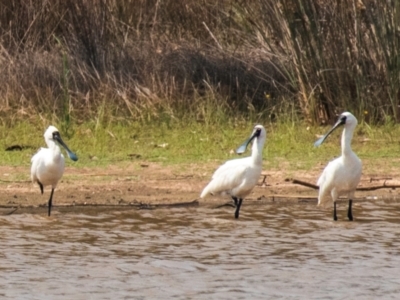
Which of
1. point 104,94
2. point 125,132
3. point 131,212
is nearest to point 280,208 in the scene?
point 131,212

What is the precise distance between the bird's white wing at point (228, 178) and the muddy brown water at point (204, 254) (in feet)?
0.69

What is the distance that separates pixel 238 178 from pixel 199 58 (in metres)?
4.75

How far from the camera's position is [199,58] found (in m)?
13.7

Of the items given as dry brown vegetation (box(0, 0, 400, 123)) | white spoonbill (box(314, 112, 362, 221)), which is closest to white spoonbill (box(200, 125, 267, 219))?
white spoonbill (box(314, 112, 362, 221))

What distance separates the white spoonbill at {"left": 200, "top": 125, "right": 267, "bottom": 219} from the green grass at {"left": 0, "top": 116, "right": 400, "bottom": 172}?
1357mm

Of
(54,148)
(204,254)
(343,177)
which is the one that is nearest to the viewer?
(204,254)

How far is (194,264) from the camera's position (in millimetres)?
7438

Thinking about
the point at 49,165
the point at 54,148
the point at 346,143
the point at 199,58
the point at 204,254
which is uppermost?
the point at 199,58

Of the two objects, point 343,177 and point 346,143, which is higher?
point 346,143

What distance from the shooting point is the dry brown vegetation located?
12336 mm

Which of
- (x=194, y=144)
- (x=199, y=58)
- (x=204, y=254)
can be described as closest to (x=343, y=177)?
(x=204, y=254)

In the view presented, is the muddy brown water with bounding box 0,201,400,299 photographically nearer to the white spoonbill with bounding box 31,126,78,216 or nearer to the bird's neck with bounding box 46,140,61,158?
the white spoonbill with bounding box 31,126,78,216

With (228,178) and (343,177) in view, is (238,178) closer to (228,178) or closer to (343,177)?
(228,178)

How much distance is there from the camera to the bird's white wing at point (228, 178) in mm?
9133
